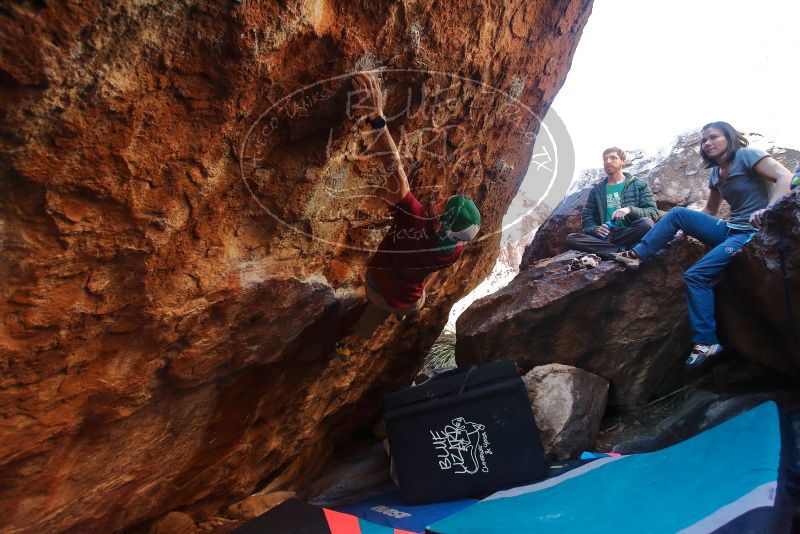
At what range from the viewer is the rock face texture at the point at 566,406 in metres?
4.16

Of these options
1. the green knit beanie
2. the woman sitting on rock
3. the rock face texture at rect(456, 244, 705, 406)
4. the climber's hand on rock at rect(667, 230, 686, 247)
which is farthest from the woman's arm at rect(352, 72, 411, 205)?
the climber's hand on rock at rect(667, 230, 686, 247)

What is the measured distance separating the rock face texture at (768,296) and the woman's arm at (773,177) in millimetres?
211

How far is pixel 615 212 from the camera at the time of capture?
4.68 m

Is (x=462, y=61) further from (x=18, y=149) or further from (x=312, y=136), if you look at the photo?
(x=18, y=149)

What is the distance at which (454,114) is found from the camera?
342 cm

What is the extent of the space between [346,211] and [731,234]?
299cm

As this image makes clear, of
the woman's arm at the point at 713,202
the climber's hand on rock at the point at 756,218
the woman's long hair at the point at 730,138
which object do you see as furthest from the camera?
the woman's arm at the point at 713,202

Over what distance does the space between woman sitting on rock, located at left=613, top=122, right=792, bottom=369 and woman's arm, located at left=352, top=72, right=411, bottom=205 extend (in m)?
2.52

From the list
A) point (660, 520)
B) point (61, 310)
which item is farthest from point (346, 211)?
point (660, 520)

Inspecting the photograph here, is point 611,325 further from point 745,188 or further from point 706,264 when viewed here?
point 745,188

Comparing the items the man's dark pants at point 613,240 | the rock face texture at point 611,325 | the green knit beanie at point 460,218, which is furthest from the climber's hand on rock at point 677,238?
the green knit beanie at point 460,218

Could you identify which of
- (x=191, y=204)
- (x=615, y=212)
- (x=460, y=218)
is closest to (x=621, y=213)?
(x=615, y=212)

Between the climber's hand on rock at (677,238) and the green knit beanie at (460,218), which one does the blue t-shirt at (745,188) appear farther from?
the green knit beanie at (460,218)

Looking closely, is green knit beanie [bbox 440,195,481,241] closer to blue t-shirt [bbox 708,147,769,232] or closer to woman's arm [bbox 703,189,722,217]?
blue t-shirt [bbox 708,147,769,232]
